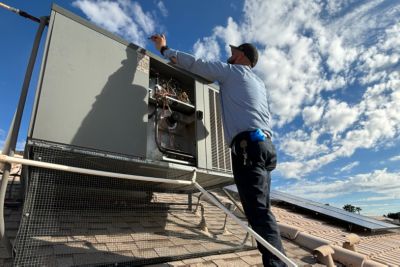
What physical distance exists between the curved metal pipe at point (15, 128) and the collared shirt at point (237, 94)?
1015mm

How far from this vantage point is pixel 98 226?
107 inches

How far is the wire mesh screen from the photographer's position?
1.92 m

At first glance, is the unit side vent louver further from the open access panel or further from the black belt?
the black belt

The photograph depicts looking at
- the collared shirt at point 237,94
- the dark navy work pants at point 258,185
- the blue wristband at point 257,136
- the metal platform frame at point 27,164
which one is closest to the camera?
the metal platform frame at point 27,164

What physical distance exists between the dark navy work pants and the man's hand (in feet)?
3.82

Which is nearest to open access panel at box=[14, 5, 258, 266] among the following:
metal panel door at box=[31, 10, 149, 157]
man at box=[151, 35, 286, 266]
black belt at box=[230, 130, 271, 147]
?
metal panel door at box=[31, 10, 149, 157]

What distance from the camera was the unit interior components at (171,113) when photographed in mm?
2787

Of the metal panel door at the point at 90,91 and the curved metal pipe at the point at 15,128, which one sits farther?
the metal panel door at the point at 90,91

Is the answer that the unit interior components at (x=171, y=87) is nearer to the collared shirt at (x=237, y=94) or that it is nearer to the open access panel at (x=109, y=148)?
the open access panel at (x=109, y=148)

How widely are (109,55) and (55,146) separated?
0.91 meters

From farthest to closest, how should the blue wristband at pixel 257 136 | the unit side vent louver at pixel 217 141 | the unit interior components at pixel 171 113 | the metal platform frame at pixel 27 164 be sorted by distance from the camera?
the unit side vent louver at pixel 217 141 → the unit interior components at pixel 171 113 → the blue wristband at pixel 257 136 → the metal platform frame at pixel 27 164

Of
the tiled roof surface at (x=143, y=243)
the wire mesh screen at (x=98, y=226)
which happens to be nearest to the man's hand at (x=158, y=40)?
the wire mesh screen at (x=98, y=226)

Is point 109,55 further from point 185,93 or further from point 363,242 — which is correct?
point 363,242

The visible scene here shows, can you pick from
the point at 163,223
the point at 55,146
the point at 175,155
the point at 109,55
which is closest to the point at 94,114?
the point at 55,146
